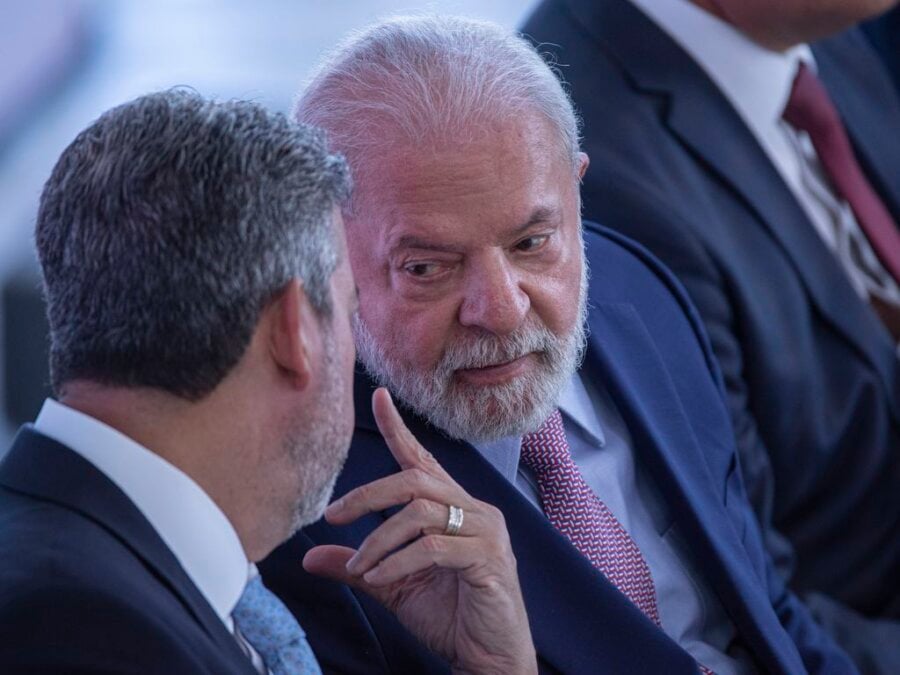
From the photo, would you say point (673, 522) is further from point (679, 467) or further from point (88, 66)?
point (88, 66)

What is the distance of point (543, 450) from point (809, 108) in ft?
4.24

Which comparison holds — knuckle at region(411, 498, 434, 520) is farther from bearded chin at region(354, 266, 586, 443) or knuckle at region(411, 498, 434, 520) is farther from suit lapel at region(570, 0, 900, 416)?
suit lapel at region(570, 0, 900, 416)

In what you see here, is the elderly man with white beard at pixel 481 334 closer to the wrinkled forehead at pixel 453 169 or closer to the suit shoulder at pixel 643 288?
the wrinkled forehead at pixel 453 169

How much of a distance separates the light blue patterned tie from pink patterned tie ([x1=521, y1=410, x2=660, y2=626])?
1.64 ft

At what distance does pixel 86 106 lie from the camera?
4.04 meters

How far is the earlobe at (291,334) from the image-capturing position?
1254 millimetres

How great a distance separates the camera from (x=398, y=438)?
153 centimetres

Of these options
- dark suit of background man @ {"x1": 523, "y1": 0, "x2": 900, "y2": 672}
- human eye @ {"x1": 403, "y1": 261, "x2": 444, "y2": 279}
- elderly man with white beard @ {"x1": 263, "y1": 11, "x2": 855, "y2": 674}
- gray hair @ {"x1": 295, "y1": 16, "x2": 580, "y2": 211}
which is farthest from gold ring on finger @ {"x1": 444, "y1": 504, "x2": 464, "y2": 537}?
dark suit of background man @ {"x1": 523, "y1": 0, "x2": 900, "y2": 672}

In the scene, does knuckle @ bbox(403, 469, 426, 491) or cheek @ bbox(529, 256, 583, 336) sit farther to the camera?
cheek @ bbox(529, 256, 583, 336)

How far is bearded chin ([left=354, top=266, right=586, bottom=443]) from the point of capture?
5.69 ft

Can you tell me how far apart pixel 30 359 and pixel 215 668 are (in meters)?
2.34

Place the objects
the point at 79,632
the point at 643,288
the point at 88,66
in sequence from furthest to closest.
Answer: the point at 88,66 < the point at 643,288 < the point at 79,632

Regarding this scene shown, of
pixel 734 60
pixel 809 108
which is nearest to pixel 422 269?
pixel 734 60

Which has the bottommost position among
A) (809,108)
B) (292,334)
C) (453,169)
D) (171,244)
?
(809,108)
